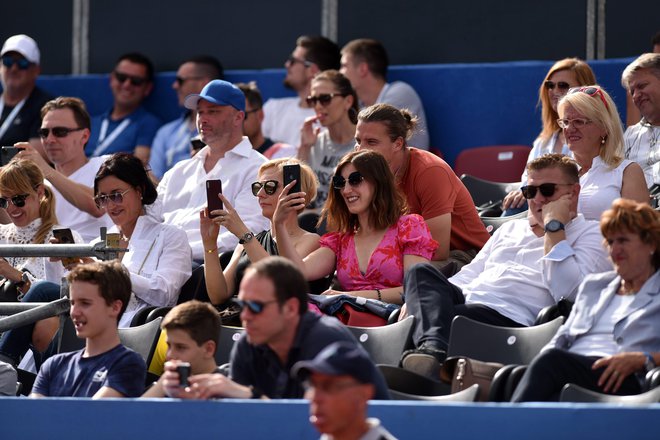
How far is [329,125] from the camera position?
7969 millimetres

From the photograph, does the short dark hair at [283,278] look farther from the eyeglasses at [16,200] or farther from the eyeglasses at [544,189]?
the eyeglasses at [16,200]

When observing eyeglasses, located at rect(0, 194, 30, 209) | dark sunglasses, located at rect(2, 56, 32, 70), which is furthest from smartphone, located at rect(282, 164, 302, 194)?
dark sunglasses, located at rect(2, 56, 32, 70)

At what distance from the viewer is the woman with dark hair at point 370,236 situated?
19.7ft

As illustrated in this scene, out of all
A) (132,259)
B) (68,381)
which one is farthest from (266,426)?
(132,259)

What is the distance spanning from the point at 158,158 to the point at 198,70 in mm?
743

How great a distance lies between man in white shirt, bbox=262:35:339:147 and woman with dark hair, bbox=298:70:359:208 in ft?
3.08

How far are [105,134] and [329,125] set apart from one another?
267 centimetres

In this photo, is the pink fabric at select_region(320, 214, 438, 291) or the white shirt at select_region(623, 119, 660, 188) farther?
the white shirt at select_region(623, 119, 660, 188)

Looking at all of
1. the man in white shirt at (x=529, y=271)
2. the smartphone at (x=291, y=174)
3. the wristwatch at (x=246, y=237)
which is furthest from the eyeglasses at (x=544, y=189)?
the wristwatch at (x=246, y=237)

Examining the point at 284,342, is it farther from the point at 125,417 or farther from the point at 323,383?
the point at 323,383

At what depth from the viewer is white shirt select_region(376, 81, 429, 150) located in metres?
8.63

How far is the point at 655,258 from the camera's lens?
15.9 feet

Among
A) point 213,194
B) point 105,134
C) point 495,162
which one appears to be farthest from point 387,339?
point 105,134

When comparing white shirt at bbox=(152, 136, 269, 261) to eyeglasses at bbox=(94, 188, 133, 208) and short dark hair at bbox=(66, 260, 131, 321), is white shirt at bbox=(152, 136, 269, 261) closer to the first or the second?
eyeglasses at bbox=(94, 188, 133, 208)
